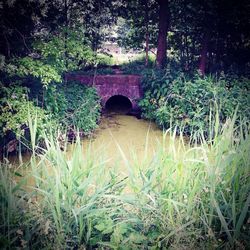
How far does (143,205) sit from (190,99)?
496cm

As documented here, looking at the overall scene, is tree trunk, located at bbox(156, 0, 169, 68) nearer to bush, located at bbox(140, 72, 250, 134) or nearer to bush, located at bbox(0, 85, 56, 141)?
bush, located at bbox(140, 72, 250, 134)

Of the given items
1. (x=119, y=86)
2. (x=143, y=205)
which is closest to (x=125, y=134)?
(x=119, y=86)

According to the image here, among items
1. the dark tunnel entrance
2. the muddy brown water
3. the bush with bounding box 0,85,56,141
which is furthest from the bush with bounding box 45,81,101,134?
the dark tunnel entrance

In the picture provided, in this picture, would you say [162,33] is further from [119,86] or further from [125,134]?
[125,134]

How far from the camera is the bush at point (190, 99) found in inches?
258

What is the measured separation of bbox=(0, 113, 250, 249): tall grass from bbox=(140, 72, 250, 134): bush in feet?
13.1

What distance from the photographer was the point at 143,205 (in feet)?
7.13

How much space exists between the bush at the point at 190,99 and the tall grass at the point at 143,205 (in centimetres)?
399

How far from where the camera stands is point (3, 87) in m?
5.01

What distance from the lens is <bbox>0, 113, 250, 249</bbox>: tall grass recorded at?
2.04 meters

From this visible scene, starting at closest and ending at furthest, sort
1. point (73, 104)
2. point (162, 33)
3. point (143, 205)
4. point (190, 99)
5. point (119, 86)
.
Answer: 1. point (143, 205)
2. point (73, 104)
3. point (190, 99)
4. point (119, 86)
5. point (162, 33)

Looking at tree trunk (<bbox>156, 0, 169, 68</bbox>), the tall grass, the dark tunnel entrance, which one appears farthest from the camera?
the dark tunnel entrance

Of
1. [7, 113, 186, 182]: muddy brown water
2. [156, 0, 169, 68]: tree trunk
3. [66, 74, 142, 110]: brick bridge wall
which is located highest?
[156, 0, 169, 68]: tree trunk

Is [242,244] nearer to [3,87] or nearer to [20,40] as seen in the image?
[3,87]
